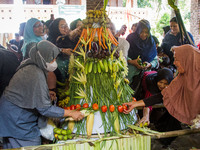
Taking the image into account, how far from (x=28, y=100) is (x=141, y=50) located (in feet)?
7.75

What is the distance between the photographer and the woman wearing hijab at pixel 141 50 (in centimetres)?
375

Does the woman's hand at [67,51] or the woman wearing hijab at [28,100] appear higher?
the woman's hand at [67,51]

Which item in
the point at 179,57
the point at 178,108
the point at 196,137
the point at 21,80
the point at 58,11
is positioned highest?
the point at 58,11

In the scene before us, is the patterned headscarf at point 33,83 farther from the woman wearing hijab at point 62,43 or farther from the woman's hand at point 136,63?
the woman's hand at point 136,63

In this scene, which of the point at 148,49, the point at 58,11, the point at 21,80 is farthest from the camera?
the point at 58,11

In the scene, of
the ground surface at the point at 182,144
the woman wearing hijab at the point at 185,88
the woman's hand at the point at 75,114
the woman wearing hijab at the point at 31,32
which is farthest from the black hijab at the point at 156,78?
the woman wearing hijab at the point at 31,32

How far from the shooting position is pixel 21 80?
6.86ft

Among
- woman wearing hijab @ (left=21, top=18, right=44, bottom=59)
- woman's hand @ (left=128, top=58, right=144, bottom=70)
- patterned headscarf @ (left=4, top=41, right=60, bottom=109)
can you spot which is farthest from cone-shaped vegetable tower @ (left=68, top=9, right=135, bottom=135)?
woman wearing hijab @ (left=21, top=18, right=44, bottom=59)

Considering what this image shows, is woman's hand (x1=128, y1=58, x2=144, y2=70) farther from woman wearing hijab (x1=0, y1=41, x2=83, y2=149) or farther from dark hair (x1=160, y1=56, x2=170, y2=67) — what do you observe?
woman wearing hijab (x1=0, y1=41, x2=83, y2=149)

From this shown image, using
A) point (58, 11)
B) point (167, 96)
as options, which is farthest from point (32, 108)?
point (58, 11)

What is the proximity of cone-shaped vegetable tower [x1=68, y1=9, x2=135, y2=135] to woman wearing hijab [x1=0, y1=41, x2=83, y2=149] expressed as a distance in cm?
27

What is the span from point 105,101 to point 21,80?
91 cm

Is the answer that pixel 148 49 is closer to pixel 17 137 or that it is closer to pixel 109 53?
pixel 109 53

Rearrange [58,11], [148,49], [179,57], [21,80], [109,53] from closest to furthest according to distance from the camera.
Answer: [21,80] → [179,57] → [109,53] → [148,49] → [58,11]
